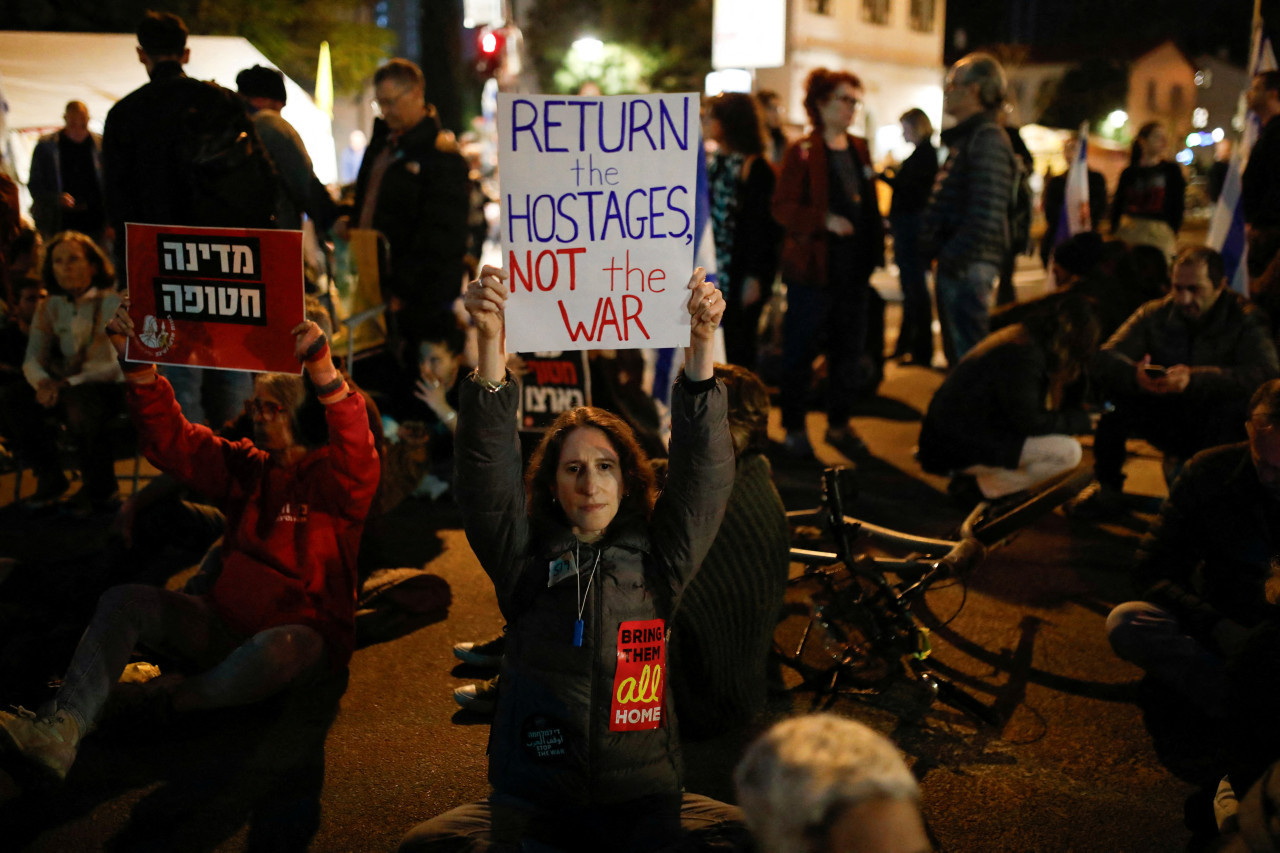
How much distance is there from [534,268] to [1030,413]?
10.9 ft

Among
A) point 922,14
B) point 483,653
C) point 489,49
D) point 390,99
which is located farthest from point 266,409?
point 922,14

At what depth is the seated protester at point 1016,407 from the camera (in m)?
5.15

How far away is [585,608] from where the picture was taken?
238 cm

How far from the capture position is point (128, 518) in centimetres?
406

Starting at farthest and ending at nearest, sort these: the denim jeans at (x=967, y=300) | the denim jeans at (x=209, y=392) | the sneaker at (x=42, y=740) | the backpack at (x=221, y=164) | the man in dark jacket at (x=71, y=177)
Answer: the man in dark jacket at (x=71, y=177), the denim jeans at (x=967, y=300), the denim jeans at (x=209, y=392), the backpack at (x=221, y=164), the sneaker at (x=42, y=740)

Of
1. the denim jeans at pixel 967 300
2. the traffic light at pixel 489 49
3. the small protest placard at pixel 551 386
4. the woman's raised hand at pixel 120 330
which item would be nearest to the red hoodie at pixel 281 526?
the woman's raised hand at pixel 120 330

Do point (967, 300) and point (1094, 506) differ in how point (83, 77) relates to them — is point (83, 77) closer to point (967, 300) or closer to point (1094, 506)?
point (967, 300)

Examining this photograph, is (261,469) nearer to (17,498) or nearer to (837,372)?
(17,498)

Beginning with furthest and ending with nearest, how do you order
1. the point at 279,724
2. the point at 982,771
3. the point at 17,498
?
the point at 17,498
the point at 279,724
the point at 982,771

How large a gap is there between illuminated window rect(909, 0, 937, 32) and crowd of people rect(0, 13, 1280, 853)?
29.6 m

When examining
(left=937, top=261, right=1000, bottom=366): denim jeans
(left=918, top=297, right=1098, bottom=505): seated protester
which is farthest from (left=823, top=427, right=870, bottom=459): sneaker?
(left=918, top=297, right=1098, bottom=505): seated protester

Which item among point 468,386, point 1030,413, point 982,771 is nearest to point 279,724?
point 468,386

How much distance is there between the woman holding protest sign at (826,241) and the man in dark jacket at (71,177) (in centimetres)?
569

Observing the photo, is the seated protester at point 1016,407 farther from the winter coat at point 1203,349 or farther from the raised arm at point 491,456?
the raised arm at point 491,456
